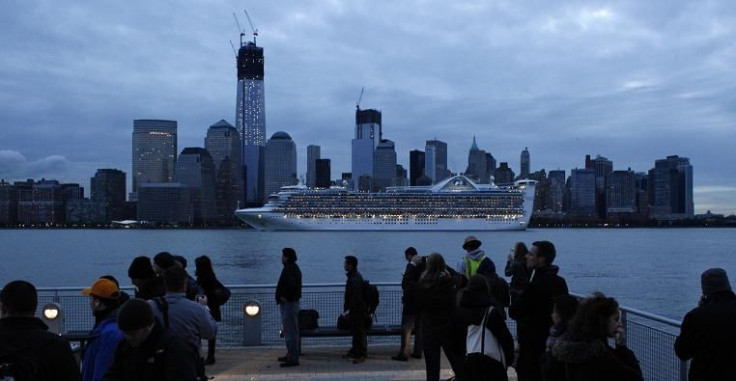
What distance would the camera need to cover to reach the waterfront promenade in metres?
7.94

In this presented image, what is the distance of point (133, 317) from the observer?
11.9ft

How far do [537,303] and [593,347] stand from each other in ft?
7.32

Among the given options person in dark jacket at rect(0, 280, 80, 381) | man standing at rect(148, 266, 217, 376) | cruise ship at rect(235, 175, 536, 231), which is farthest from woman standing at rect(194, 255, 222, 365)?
cruise ship at rect(235, 175, 536, 231)

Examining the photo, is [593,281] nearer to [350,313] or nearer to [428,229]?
[350,313]

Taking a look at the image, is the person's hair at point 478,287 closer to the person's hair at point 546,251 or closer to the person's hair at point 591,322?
the person's hair at point 546,251

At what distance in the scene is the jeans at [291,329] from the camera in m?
8.56

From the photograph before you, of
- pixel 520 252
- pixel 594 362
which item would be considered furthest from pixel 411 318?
pixel 594 362

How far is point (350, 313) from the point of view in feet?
28.9

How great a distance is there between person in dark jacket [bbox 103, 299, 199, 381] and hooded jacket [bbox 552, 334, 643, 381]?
6.49 feet

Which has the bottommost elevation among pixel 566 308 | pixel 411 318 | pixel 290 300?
pixel 411 318

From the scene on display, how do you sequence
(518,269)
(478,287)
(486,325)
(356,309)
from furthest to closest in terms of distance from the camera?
1. (356,309)
2. (518,269)
3. (478,287)
4. (486,325)

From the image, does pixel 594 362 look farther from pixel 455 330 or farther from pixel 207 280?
pixel 207 280

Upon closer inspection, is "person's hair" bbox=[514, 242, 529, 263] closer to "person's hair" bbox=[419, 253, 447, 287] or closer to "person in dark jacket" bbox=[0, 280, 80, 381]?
"person's hair" bbox=[419, 253, 447, 287]

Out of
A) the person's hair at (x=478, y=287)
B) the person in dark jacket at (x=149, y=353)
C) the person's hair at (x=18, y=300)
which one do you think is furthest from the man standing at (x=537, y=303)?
the person's hair at (x=18, y=300)
